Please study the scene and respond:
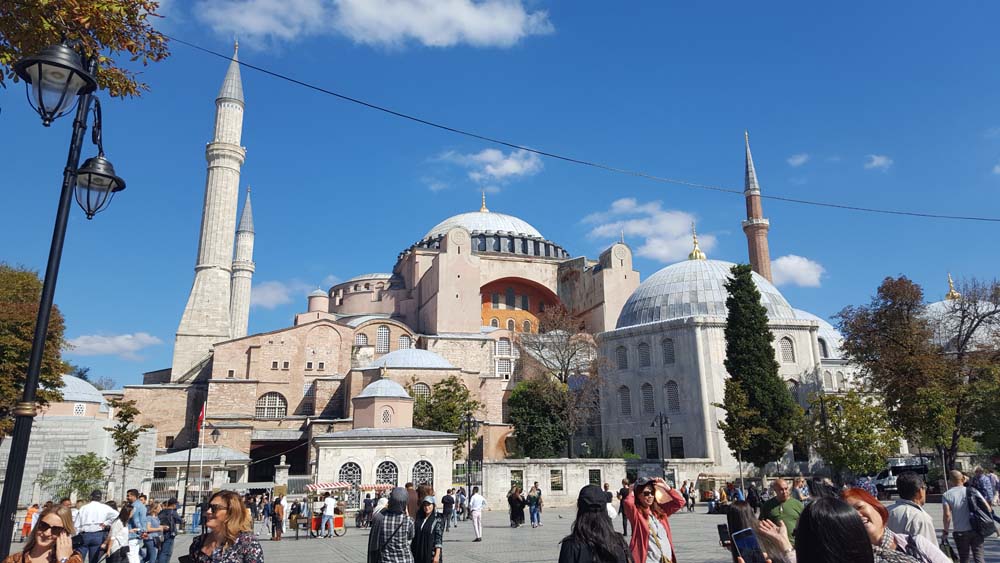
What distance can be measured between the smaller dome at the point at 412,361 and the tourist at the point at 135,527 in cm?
2540

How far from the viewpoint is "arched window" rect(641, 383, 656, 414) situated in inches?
1243

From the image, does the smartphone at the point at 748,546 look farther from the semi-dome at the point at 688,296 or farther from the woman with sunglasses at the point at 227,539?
the semi-dome at the point at 688,296

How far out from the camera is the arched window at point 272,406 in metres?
35.4

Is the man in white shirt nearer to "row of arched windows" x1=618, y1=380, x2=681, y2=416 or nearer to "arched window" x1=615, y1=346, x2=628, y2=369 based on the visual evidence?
"row of arched windows" x1=618, y1=380, x2=681, y2=416

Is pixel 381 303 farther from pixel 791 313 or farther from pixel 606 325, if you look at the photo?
pixel 791 313

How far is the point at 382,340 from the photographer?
130 ft

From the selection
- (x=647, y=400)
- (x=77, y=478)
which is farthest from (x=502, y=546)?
(x=647, y=400)

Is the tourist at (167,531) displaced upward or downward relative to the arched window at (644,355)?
downward

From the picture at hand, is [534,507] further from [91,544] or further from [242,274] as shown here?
[242,274]

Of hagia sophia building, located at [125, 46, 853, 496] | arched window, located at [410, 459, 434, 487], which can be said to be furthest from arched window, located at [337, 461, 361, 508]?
arched window, located at [410, 459, 434, 487]

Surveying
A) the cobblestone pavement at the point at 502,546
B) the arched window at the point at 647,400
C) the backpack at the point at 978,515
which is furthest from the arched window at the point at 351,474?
the backpack at the point at 978,515

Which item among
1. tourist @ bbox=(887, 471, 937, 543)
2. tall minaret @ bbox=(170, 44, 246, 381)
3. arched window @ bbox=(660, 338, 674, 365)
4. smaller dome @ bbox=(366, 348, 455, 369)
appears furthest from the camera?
tall minaret @ bbox=(170, 44, 246, 381)

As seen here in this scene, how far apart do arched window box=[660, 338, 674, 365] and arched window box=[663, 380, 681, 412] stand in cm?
98

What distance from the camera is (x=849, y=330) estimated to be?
28.7 meters
